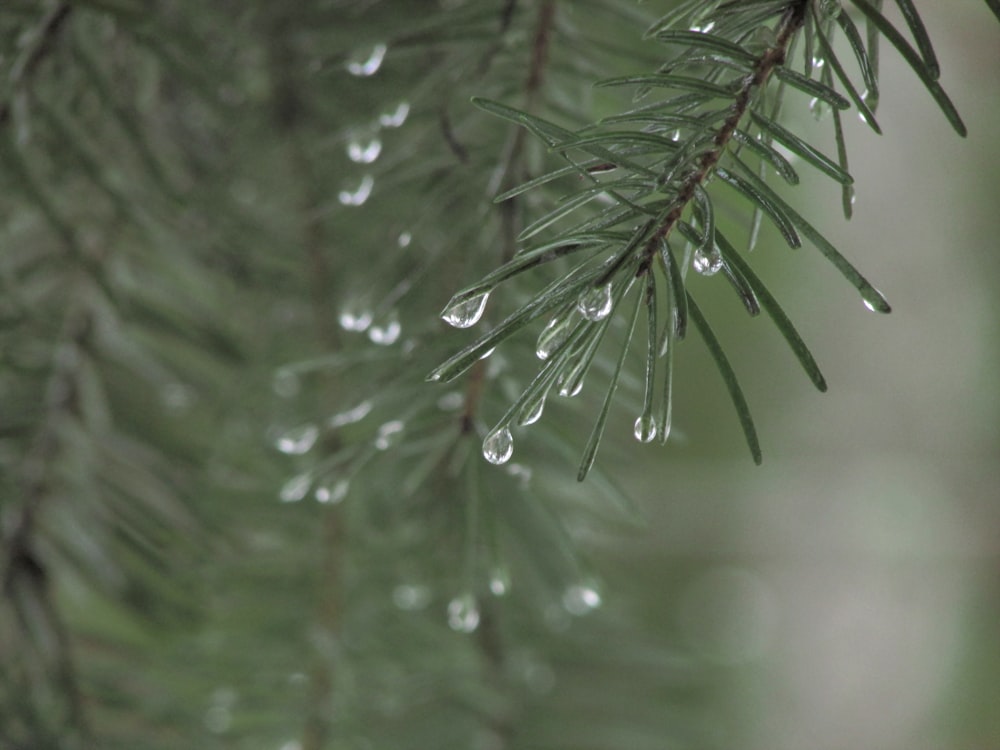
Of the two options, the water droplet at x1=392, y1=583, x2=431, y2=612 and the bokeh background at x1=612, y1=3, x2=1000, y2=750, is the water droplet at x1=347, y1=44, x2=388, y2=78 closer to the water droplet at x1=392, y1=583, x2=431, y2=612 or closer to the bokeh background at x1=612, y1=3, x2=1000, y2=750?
the water droplet at x1=392, y1=583, x2=431, y2=612

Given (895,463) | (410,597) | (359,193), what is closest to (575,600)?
(410,597)

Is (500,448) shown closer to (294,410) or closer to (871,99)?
(871,99)

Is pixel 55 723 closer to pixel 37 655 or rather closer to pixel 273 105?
pixel 37 655

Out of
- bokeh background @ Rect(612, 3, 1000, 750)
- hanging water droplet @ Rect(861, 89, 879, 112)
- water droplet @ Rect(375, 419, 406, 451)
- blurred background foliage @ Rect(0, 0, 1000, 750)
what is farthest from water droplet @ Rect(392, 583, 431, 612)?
bokeh background @ Rect(612, 3, 1000, 750)

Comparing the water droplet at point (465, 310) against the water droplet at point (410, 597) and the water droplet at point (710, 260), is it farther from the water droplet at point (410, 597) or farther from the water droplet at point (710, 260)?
the water droplet at point (410, 597)

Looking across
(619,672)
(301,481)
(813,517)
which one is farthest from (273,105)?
(813,517)

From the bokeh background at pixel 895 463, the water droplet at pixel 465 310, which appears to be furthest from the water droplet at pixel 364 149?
the bokeh background at pixel 895 463
